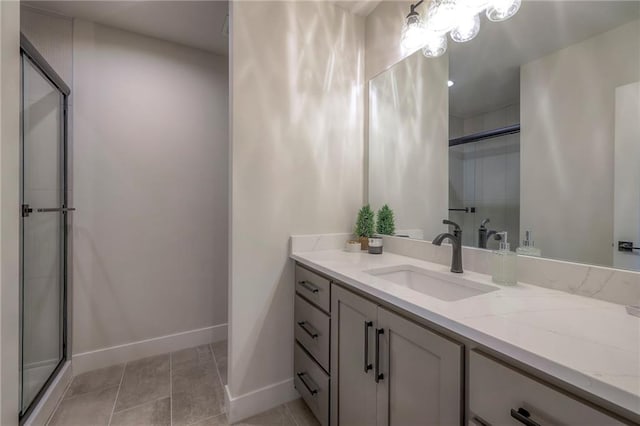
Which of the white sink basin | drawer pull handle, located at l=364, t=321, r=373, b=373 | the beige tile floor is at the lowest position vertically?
the beige tile floor

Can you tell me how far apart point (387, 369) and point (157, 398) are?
1.56 m

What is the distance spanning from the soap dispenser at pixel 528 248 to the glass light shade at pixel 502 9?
0.93m

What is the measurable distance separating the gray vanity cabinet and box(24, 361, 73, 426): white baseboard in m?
1.52

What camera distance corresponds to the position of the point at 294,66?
5.51 feet

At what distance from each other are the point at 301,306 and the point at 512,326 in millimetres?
1105

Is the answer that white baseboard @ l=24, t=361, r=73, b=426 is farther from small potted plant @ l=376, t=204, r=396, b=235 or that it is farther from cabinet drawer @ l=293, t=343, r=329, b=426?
small potted plant @ l=376, t=204, r=396, b=235

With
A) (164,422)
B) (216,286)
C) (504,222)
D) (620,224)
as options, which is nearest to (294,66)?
(504,222)

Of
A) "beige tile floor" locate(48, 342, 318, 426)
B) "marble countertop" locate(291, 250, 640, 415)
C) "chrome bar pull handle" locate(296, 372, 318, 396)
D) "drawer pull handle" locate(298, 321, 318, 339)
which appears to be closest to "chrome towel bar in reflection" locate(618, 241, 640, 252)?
"marble countertop" locate(291, 250, 640, 415)

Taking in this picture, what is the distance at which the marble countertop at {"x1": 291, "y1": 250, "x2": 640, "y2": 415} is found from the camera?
49 cm

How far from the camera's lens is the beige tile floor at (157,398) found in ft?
4.93

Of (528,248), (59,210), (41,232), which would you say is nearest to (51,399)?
(41,232)

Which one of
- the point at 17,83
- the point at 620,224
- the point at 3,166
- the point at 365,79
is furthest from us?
the point at 365,79

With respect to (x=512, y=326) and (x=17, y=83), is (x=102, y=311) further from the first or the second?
(x=512, y=326)

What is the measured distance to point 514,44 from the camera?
1.16 m
